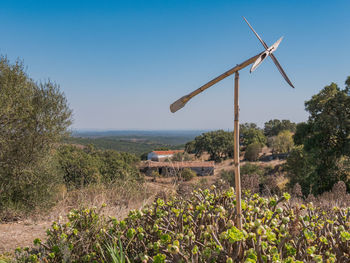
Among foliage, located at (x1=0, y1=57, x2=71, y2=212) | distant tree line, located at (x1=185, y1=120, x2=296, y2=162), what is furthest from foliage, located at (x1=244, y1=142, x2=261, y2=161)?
foliage, located at (x1=0, y1=57, x2=71, y2=212)

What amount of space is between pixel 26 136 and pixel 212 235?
767 cm

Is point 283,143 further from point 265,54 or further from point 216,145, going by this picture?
point 265,54

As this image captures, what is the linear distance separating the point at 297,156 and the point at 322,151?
3.90m

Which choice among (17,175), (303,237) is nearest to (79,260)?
(303,237)

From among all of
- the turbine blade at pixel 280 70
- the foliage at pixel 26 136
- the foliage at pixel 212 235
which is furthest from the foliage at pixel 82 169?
the turbine blade at pixel 280 70

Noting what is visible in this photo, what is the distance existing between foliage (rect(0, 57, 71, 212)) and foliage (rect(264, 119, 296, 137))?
47.0m

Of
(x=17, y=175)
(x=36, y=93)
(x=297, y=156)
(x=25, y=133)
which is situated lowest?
(x=297, y=156)

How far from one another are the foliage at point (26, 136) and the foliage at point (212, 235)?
5.94 meters

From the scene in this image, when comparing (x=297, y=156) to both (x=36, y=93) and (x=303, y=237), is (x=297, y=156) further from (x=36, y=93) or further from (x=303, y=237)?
(x=303, y=237)

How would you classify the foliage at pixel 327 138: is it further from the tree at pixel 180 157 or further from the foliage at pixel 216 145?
the foliage at pixel 216 145

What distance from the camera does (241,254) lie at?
169cm

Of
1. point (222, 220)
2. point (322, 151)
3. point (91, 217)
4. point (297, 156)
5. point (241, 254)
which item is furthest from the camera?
point (297, 156)

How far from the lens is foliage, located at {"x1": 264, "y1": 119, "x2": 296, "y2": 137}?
49562mm

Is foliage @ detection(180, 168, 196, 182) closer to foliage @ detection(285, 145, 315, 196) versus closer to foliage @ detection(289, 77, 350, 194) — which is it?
foliage @ detection(285, 145, 315, 196)
